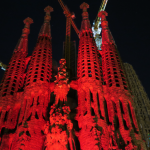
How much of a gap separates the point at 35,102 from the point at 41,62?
20.7ft

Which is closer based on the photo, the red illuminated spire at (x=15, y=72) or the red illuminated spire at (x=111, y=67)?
the red illuminated spire at (x=111, y=67)

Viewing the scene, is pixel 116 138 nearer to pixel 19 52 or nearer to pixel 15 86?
pixel 15 86

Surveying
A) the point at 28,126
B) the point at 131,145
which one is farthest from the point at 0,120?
the point at 131,145

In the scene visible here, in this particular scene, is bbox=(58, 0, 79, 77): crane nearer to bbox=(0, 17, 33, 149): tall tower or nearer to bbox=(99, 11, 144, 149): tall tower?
bbox=(99, 11, 144, 149): tall tower

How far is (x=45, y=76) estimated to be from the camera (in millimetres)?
24797

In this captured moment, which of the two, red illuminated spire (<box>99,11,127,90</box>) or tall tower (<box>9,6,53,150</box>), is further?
red illuminated spire (<box>99,11,127,90</box>)

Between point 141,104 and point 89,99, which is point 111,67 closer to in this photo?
point 89,99

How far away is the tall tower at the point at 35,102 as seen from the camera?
1912cm

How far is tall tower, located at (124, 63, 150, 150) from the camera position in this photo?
1120 inches

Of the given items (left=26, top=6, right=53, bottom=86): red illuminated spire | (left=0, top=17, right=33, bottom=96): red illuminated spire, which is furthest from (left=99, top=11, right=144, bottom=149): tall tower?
(left=0, top=17, right=33, bottom=96): red illuminated spire

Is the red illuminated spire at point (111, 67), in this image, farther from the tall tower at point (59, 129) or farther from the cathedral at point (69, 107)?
the tall tower at point (59, 129)

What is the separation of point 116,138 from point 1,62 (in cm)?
2994

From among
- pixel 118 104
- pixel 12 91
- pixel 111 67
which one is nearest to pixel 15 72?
pixel 12 91

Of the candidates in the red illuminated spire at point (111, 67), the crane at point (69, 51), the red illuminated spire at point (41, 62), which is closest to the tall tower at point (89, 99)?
the red illuminated spire at point (111, 67)
